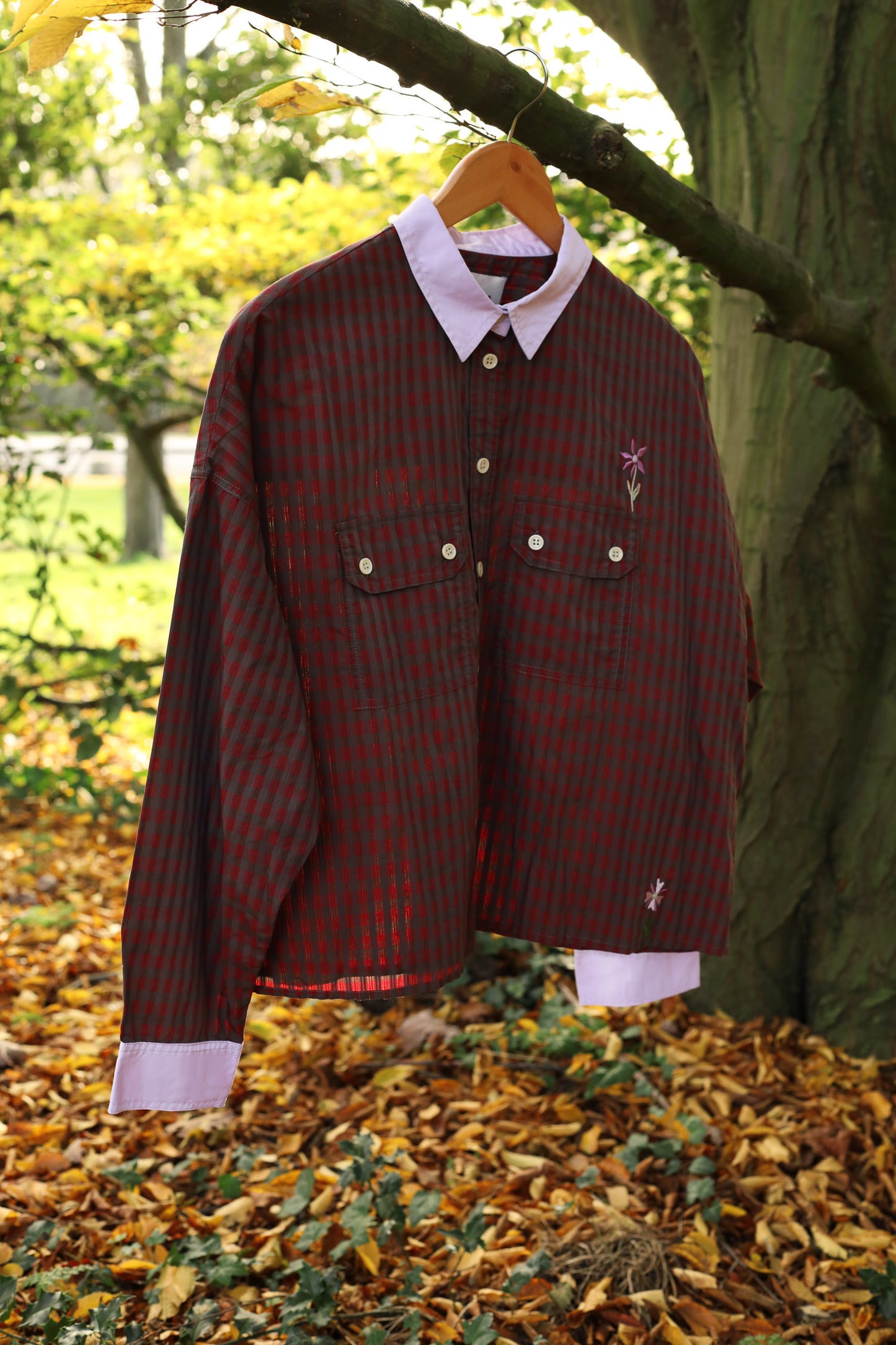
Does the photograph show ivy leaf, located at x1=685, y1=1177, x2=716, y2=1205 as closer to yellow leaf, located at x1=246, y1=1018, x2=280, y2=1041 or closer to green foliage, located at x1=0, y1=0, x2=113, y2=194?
yellow leaf, located at x1=246, y1=1018, x2=280, y2=1041

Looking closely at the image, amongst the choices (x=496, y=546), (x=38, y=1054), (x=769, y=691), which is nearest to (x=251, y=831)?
(x=496, y=546)

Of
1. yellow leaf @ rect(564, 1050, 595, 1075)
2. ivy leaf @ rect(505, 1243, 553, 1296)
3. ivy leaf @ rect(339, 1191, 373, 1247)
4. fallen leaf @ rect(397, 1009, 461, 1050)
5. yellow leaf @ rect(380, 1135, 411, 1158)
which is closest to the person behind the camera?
ivy leaf @ rect(505, 1243, 553, 1296)

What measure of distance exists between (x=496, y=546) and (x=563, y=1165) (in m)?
1.51

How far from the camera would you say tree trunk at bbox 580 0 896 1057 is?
236 cm

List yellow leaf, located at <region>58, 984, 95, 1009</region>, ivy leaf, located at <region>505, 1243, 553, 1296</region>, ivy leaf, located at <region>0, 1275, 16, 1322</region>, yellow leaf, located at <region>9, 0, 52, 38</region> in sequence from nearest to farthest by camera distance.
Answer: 1. yellow leaf, located at <region>9, 0, 52, 38</region>
2. ivy leaf, located at <region>0, 1275, 16, 1322</region>
3. ivy leaf, located at <region>505, 1243, 553, 1296</region>
4. yellow leaf, located at <region>58, 984, 95, 1009</region>

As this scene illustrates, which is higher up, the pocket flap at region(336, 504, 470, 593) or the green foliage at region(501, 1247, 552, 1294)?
the pocket flap at region(336, 504, 470, 593)

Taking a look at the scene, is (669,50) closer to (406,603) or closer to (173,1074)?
(406,603)

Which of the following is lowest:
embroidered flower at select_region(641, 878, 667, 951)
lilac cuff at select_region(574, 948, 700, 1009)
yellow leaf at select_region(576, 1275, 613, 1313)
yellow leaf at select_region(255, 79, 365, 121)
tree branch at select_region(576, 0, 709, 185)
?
yellow leaf at select_region(576, 1275, 613, 1313)

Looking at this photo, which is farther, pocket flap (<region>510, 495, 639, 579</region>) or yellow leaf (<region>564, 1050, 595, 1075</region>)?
yellow leaf (<region>564, 1050, 595, 1075</region>)

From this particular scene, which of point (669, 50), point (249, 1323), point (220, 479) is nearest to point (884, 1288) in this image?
point (249, 1323)

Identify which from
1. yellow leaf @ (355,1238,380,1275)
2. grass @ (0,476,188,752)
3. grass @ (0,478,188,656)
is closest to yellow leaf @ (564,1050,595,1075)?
yellow leaf @ (355,1238,380,1275)

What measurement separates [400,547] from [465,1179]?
155 cm

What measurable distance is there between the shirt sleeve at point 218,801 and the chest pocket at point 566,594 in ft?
1.12

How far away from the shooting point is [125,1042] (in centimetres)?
137
